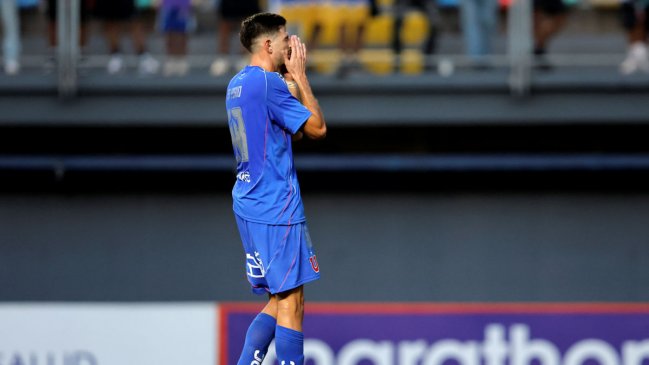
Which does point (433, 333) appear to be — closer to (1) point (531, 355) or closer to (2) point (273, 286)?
(1) point (531, 355)

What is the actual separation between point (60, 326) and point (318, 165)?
101 inches

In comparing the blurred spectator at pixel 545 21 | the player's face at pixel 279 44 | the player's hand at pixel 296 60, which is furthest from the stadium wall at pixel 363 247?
the player's hand at pixel 296 60

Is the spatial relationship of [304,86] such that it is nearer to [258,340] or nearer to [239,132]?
[239,132]

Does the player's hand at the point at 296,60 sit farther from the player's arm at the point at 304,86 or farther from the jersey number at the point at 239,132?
the jersey number at the point at 239,132

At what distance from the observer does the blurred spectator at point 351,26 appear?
9695mm

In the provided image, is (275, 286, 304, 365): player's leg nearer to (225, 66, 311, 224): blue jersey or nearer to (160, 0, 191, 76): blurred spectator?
(225, 66, 311, 224): blue jersey

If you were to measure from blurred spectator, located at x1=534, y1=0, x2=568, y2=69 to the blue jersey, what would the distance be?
387cm

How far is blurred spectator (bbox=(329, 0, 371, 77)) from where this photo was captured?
382 inches

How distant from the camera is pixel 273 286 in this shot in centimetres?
655

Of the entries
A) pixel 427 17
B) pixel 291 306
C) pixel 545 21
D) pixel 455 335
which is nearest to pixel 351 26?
pixel 427 17

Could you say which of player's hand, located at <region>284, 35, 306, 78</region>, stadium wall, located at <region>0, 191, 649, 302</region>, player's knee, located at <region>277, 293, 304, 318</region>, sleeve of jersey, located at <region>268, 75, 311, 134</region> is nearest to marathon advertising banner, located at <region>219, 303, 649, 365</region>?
stadium wall, located at <region>0, 191, 649, 302</region>

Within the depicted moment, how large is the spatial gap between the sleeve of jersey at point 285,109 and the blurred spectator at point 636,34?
4094mm

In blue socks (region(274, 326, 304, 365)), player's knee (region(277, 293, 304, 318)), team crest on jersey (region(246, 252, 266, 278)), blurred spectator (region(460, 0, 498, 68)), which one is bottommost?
blue socks (region(274, 326, 304, 365))

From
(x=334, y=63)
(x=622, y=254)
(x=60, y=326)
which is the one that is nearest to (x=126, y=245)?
(x=60, y=326)
